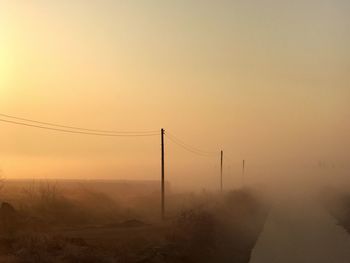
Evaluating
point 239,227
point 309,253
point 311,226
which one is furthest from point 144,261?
point 311,226

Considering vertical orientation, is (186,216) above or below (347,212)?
above

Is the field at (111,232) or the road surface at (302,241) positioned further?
the road surface at (302,241)

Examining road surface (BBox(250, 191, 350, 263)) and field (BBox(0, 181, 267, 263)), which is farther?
road surface (BBox(250, 191, 350, 263))

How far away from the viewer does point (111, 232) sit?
134 ft

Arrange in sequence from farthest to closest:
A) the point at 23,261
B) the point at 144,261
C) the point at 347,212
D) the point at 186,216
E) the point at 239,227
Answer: the point at 347,212, the point at 239,227, the point at 186,216, the point at 144,261, the point at 23,261

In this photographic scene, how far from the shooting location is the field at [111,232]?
28000mm

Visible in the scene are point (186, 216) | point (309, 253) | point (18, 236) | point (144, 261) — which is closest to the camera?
point (144, 261)

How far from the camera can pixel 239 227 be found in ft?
168

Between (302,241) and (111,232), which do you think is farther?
(302,241)

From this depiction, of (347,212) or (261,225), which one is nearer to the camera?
(261,225)

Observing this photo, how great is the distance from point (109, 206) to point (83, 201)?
111 inches

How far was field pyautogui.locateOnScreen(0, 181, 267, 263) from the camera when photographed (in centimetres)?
2800

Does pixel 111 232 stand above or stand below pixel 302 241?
above

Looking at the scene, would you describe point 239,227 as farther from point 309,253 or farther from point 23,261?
point 23,261
